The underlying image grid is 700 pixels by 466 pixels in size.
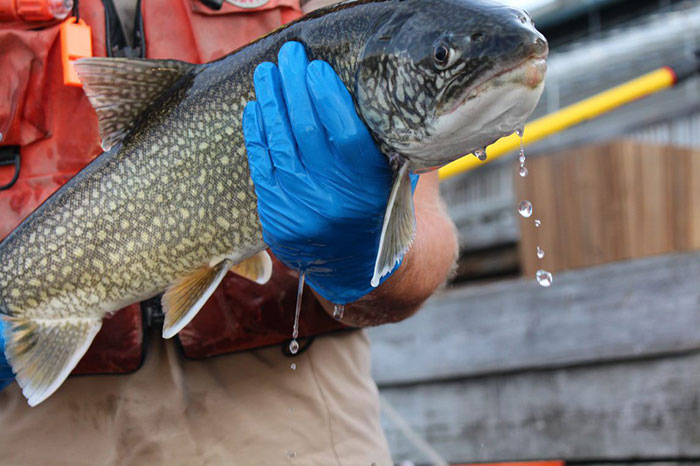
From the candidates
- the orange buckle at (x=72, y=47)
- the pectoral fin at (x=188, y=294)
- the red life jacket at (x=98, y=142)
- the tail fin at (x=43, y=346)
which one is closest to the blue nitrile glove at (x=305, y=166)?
the pectoral fin at (x=188, y=294)

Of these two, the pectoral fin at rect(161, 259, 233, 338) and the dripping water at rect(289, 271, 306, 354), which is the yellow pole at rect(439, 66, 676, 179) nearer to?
the dripping water at rect(289, 271, 306, 354)

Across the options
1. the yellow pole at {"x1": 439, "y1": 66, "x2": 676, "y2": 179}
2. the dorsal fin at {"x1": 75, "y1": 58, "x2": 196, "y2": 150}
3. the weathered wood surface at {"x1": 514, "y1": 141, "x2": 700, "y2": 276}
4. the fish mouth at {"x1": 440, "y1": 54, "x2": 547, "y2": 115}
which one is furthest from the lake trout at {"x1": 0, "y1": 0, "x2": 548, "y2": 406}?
the yellow pole at {"x1": 439, "y1": 66, "x2": 676, "y2": 179}

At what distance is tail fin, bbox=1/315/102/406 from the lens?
2.09 m

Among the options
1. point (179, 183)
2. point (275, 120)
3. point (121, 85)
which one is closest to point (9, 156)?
point (121, 85)

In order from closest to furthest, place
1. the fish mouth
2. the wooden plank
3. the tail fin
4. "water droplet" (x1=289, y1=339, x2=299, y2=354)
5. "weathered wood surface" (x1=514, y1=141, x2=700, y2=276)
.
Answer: the fish mouth, the tail fin, "water droplet" (x1=289, y1=339, x2=299, y2=354), the wooden plank, "weathered wood surface" (x1=514, y1=141, x2=700, y2=276)

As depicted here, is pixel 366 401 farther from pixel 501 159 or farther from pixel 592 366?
pixel 501 159

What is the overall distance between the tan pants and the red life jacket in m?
0.07

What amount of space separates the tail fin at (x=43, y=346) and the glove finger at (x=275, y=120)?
658mm

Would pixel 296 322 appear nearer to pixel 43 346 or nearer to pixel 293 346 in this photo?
pixel 293 346

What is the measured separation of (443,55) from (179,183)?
73 cm

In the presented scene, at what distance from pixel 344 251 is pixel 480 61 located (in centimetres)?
65

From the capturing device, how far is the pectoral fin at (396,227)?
1696 mm

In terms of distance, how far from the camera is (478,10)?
62.8 inches

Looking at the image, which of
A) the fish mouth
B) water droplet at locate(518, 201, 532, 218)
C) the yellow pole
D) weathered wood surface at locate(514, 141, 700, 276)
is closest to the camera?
the fish mouth
